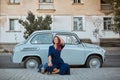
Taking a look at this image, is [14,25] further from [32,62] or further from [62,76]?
[62,76]

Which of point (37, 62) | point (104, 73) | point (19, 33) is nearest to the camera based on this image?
point (104, 73)

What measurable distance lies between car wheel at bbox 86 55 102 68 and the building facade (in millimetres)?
24147

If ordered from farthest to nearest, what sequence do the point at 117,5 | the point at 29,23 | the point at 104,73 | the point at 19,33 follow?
the point at 19,33
the point at 29,23
the point at 117,5
the point at 104,73

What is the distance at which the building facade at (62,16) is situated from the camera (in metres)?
42.6

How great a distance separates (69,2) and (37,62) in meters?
25.7

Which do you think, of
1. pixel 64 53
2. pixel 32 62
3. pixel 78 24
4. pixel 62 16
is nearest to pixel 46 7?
pixel 62 16

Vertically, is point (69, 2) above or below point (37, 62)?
above

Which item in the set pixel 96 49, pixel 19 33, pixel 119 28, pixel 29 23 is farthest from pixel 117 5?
pixel 96 49

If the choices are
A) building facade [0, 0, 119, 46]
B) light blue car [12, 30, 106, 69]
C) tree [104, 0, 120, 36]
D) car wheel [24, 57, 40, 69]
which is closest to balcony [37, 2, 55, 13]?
building facade [0, 0, 119, 46]

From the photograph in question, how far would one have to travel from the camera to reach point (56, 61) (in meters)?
13.9

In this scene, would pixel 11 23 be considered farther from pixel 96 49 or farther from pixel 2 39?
pixel 96 49

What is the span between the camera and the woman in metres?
13.7

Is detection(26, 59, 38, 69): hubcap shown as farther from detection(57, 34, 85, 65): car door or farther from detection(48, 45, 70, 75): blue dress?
detection(48, 45, 70, 75): blue dress

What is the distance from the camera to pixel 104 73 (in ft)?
45.6
